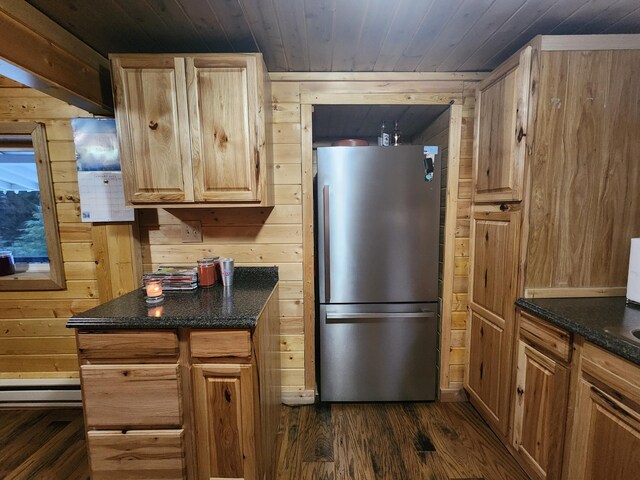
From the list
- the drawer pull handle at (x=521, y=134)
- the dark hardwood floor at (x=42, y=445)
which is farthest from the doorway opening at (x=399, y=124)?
the dark hardwood floor at (x=42, y=445)

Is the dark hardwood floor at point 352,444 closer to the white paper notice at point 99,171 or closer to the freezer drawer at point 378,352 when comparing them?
the freezer drawer at point 378,352

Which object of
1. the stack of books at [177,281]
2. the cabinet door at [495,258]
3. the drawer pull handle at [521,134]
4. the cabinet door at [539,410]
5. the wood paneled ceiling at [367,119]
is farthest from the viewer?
the wood paneled ceiling at [367,119]

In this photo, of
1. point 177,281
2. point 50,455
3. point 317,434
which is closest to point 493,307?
point 317,434

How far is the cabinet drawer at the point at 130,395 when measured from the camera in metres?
1.16

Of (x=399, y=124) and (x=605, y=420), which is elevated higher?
(x=399, y=124)

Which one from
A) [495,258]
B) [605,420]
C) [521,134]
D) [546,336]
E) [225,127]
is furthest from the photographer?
[495,258]

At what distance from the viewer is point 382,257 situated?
1.86 m

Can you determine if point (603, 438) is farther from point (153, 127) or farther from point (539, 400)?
point (153, 127)

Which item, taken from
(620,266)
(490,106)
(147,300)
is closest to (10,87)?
(147,300)

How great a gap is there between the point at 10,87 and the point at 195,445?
93.4 inches

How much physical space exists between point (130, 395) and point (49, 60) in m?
1.48

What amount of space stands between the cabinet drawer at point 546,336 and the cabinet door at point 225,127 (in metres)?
1.50

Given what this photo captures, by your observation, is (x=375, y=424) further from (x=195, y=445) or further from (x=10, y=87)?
(x=10, y=87)

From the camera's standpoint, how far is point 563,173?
1.36 meters
